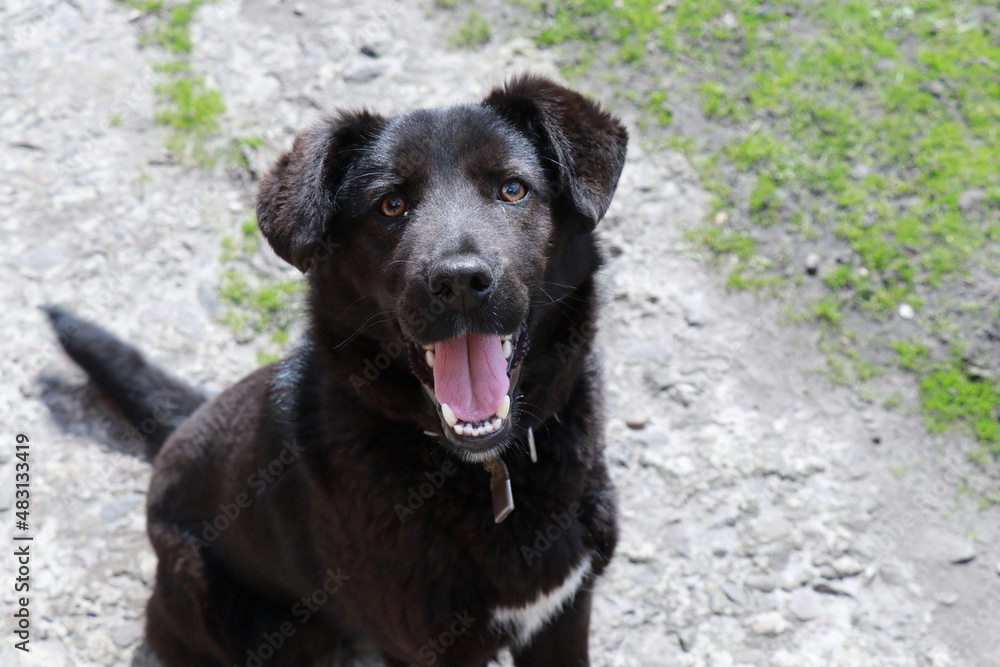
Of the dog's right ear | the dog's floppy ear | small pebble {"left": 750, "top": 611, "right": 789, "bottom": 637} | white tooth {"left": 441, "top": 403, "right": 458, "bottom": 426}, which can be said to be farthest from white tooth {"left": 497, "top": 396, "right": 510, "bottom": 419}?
small pebble {"left": 750, "top": 611, "right": 789, "bottom": 637}

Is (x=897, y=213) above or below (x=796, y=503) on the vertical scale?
above

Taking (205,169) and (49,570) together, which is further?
(205,169)

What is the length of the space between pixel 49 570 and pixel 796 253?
3.92 m

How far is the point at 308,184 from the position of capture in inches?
99.4

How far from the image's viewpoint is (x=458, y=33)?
Result: 5695mm

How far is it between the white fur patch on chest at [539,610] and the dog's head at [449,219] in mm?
592

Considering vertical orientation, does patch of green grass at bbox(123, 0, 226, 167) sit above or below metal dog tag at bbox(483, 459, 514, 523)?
below

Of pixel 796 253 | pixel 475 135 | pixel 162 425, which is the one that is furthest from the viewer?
pixel 796 253

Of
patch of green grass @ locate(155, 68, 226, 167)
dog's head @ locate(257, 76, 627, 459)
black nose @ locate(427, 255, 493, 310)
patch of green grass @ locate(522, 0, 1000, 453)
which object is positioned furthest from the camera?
patch of green grass @ locate(155, 68, 226, 167)

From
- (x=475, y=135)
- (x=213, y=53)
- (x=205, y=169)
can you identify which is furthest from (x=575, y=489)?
(x=213, y=53)

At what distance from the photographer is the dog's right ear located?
2.51 metres

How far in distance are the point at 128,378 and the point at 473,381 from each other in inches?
72.5

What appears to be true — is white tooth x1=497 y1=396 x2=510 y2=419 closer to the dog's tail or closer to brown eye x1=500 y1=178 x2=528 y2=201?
brown eye x1=500 y1=178 x2=528 y2=201

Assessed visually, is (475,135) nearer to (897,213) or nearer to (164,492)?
(164,492)
